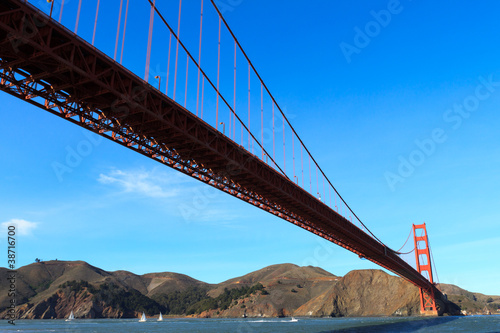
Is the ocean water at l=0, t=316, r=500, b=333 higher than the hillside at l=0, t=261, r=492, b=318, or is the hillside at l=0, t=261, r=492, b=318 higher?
the hillside at l=0, t=261, r=492, b=318

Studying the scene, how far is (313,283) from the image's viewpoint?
441 feet

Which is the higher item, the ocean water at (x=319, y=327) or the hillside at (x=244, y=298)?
the hillside at (x=244, y=298)

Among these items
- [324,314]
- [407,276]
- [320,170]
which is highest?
[320,170]

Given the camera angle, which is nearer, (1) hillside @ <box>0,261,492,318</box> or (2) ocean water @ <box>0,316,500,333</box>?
(2) ocean water @ <box>0,316,500,333</box>

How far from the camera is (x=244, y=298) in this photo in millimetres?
127312

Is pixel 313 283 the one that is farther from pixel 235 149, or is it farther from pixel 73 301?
pixel 235 149

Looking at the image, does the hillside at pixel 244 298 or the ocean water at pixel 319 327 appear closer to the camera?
the ocean water at pixel 319 327

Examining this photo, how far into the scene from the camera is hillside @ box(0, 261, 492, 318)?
102 metres

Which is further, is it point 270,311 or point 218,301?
point 218,301

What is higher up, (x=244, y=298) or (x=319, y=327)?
(x=244, y=298)

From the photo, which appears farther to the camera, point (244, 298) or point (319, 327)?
point (244, 298)

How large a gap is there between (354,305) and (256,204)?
8411 centimetres

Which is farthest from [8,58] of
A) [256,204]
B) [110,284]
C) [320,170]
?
[110,284]

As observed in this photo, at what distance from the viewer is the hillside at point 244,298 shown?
102 meters
